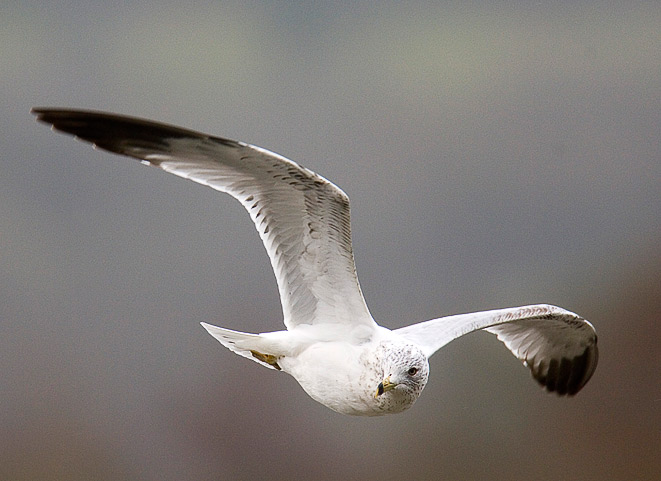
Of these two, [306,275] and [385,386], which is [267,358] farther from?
[385,386]

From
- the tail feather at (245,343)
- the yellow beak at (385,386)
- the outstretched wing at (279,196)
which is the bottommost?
the yellow beak at (385,386)

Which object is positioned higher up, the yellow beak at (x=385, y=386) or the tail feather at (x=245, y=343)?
the tail feather at (x=245, y=343)

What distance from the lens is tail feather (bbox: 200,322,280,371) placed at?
255cm

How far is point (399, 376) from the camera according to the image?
225 cm

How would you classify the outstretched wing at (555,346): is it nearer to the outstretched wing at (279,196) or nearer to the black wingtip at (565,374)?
the black wingtip at (565,374)

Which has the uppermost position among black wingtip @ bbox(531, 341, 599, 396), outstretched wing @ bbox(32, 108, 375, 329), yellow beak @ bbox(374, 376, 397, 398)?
outstretched wing @ bbox(32, 108, 375, 329)

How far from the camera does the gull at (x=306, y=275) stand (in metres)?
2.26

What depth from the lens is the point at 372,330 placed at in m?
2.49

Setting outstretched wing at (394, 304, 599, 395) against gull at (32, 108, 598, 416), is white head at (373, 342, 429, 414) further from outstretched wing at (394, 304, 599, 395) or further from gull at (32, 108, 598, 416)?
outstretched wing at (394, 304, 599, 395)

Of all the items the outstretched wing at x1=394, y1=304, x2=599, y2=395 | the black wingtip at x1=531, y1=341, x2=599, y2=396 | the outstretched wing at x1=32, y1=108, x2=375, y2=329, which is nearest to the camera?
the outstretched wing at x1=32, y1=108, x2=375, y2=329

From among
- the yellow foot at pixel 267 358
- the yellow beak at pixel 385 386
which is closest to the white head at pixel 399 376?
the yellow beak at pixel 385 386

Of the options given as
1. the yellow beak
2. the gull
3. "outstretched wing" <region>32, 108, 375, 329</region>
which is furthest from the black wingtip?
the yellow beak

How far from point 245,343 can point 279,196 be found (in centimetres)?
46

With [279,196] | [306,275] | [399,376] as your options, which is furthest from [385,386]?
[279,196]
